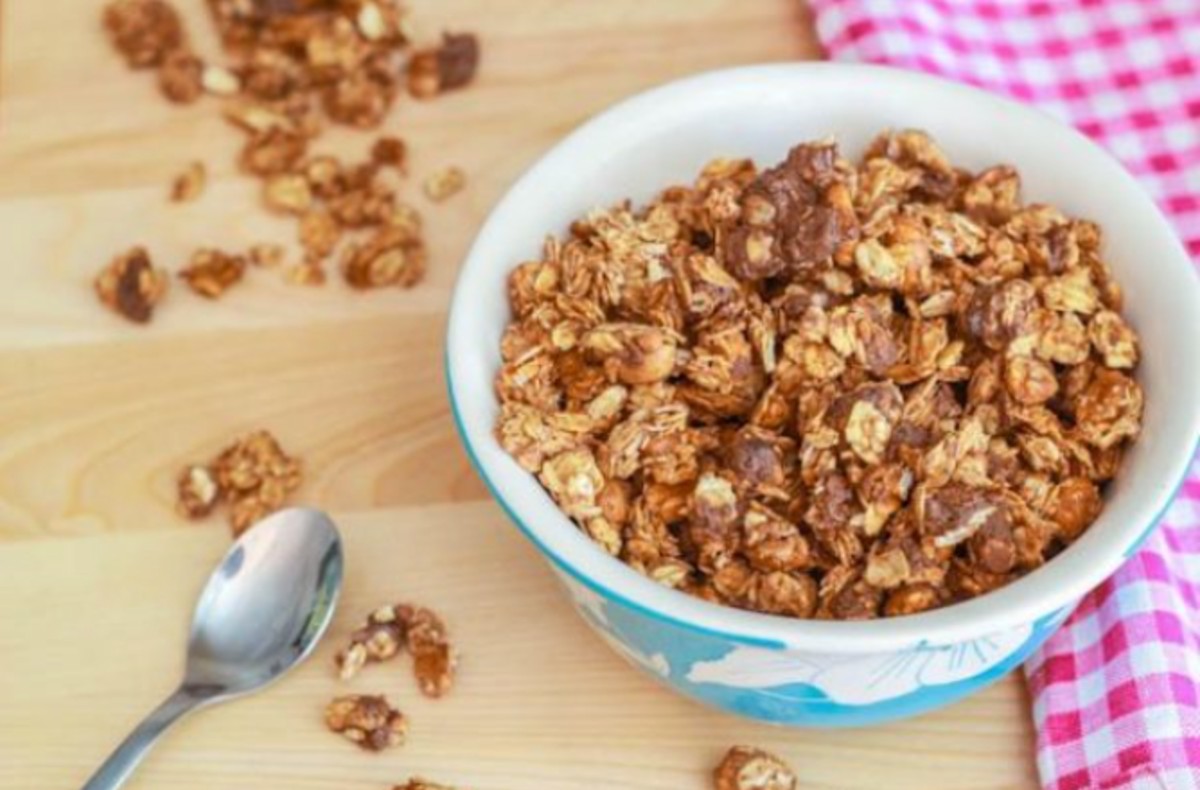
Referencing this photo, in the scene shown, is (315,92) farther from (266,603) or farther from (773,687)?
(773,687)

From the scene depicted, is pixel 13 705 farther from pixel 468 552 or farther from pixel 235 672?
pixel 468 552

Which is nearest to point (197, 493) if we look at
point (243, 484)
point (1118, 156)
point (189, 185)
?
point (243, 484)

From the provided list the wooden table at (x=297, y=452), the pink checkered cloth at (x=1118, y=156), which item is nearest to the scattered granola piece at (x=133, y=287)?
the wooden table at (x=297, y=452)

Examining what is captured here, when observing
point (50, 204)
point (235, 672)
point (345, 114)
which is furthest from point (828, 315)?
point (50, 204)

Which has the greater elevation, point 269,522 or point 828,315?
point 828,315

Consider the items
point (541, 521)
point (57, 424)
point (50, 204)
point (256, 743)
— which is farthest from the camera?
point (50, 204)

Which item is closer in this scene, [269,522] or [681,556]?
[681,556]
